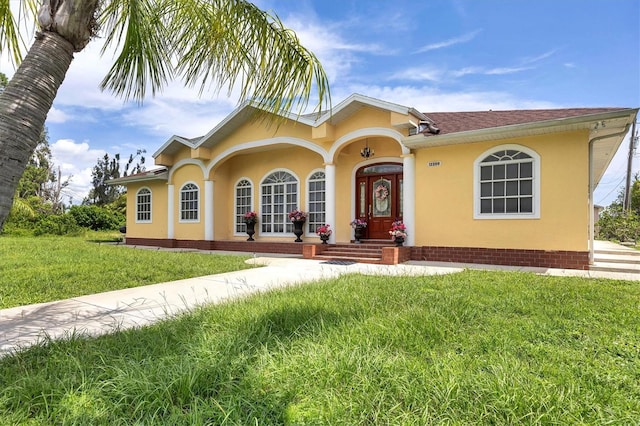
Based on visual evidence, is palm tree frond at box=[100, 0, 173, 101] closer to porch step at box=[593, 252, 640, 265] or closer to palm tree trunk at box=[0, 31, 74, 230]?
palm tree trunk at box=[0, 31, 74, 230]

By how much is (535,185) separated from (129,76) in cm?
974

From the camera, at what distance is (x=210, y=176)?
16.0 meters

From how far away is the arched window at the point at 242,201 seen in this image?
16250 mm

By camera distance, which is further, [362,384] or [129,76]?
[129,76]

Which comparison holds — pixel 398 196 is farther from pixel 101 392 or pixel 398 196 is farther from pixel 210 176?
pixel 101 392

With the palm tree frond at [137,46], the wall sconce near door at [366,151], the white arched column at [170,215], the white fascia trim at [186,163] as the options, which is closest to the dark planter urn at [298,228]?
the wall sconce near door at [366,151]

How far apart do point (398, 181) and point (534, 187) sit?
14.9 feet

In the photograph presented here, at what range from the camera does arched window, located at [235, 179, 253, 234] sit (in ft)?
53.3

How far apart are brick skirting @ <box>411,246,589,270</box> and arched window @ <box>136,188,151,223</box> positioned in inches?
556

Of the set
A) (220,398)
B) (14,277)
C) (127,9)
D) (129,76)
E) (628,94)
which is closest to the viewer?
(220,398)

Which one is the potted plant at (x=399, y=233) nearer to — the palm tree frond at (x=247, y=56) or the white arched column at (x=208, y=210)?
the palm tree frond at (x=247, y=56)

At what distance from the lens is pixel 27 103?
2.82 meters

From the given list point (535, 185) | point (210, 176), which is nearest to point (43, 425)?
point (535, 185)

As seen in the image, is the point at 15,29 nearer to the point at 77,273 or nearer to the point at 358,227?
the point at 77,273
